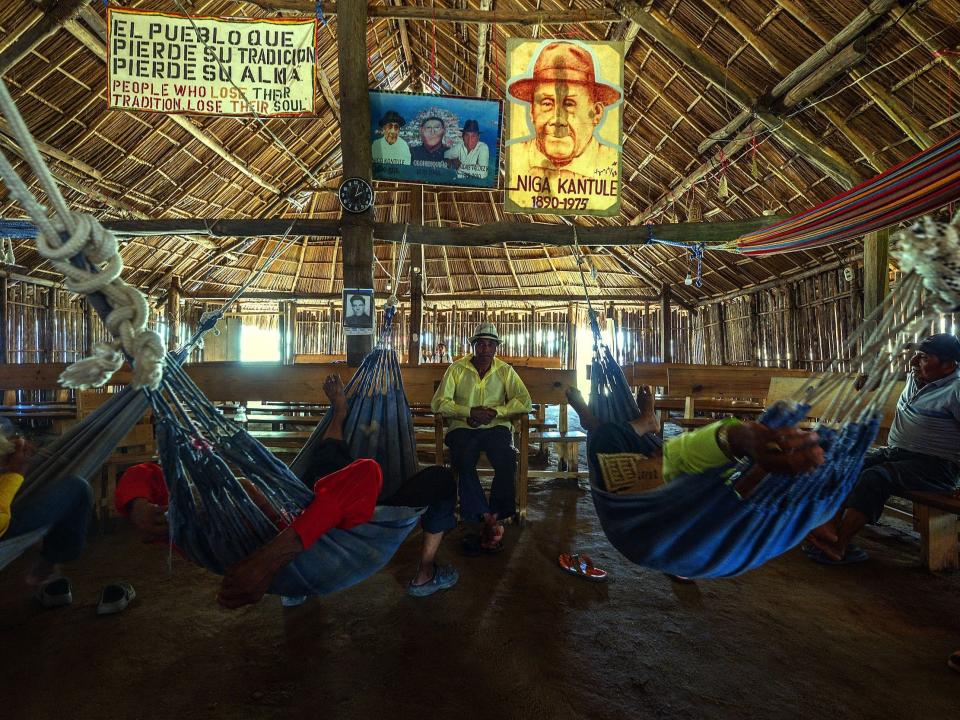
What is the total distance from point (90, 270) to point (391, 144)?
266 cm

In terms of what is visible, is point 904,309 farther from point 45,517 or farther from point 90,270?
point 45,517

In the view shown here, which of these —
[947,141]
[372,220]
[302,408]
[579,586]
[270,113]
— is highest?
[270,113]

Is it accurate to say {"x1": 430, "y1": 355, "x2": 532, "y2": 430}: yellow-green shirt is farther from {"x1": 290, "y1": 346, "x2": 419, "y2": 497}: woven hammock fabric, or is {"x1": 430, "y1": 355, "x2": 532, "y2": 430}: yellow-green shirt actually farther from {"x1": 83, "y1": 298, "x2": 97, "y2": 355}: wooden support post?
{"x1": 83, "y1": 298, "x2": 97, "y2": 355}: wooden support post

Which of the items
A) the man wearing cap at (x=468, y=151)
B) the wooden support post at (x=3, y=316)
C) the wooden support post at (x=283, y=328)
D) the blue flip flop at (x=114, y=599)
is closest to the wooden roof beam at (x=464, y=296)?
the wooden support post at (x=283, y=328)

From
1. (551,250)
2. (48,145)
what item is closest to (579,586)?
(48,145)

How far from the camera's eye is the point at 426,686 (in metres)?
1.31

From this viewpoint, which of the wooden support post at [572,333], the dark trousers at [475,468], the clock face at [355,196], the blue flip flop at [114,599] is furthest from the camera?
the wooden support post at [572,333]

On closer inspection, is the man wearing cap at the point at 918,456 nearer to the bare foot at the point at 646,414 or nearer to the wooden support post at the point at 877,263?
the bare foot at the point at 646,414

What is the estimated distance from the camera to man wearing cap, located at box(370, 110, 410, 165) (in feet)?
10.5

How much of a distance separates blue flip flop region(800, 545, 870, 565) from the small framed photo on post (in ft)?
8.09

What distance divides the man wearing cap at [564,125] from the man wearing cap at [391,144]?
68 cm

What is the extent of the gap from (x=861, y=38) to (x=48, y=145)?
6557mm

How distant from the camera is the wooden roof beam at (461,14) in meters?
3.10

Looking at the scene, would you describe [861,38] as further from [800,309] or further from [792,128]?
[800,309]
